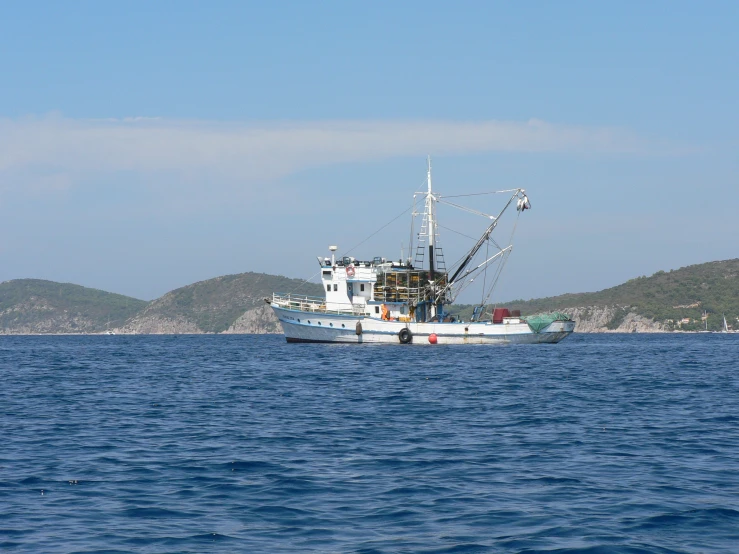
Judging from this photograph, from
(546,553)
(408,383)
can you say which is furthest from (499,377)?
(546,553)

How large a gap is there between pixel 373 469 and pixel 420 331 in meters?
57.5

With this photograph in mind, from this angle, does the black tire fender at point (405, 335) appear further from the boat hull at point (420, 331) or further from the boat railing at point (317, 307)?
the boat railing at point (317, 307)

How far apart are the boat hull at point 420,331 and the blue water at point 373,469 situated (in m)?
36.8

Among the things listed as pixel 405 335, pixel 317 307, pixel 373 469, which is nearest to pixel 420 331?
pixel 405 335

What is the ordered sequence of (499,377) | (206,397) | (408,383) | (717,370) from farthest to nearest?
(717,370), (499,377), (408,383), (206,397)

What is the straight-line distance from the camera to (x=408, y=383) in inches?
1641

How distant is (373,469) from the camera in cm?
1927

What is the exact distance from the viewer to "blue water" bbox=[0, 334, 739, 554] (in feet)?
46.3

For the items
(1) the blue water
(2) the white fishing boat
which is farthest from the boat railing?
(1) the blue water

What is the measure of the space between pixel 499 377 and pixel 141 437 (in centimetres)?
2411

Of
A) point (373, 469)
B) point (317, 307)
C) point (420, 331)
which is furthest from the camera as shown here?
point (317, 307)

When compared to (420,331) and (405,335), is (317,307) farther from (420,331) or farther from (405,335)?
(420,331)

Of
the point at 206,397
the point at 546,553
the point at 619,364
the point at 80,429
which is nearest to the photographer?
the point at 546,553

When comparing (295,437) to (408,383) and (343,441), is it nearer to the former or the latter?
(343,441)
